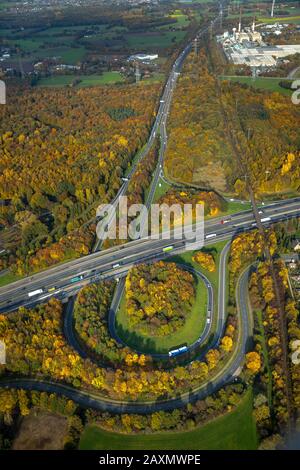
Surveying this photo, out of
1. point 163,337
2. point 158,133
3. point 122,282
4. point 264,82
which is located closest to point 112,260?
point 122,282

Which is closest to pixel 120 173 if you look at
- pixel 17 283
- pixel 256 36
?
pixel 17 283

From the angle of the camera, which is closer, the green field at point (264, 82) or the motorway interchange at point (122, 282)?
the motorway interchange at point (122, 282)

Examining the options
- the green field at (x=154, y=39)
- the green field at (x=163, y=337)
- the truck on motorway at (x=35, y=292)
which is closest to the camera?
the green field at (x=163, y=337)

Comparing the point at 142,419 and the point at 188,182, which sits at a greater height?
the point at 188,182

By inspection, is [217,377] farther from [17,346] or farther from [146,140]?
[146,140]

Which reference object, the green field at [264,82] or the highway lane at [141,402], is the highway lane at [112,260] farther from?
the green field at [264,82]

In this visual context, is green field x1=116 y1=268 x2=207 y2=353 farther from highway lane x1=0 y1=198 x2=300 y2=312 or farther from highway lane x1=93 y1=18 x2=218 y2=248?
highway lane x1=93 y1=18 x2=218 y2=248

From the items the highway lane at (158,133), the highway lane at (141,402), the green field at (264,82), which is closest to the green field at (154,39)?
the highway lane at (158,133)
